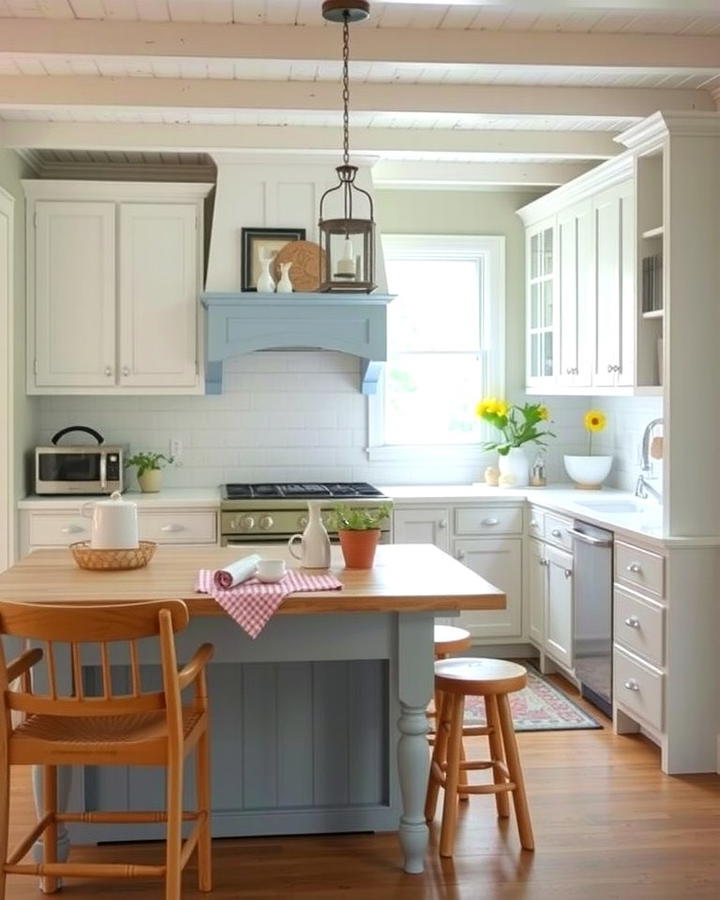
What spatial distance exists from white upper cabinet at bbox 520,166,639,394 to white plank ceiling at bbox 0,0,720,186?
30cm

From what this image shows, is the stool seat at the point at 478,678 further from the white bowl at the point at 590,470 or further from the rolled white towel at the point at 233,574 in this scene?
the white bowl at the point at 590,470

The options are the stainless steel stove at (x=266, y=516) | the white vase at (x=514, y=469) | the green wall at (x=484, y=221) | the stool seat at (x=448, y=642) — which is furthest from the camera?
the green wall at (x=484, y=221)

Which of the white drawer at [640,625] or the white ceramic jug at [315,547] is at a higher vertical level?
the white ceramic jug at [315,547]

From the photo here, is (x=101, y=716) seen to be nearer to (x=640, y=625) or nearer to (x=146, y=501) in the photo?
(x=640, y=625)

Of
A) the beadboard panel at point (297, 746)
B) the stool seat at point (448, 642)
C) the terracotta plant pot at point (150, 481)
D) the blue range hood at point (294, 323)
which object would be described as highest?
the blue range hood at point (294, 323)

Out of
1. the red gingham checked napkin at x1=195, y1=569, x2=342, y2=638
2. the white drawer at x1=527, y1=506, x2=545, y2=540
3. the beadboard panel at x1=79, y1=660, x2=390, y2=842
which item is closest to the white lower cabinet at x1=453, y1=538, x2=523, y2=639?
the white drawer at x1=527, y1=506, x2=545, y2=540

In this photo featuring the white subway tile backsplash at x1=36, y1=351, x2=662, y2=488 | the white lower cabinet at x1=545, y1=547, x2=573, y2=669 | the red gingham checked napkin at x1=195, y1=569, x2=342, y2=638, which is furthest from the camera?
the white subway tile backsplash at x1=36, y1=351, x2=662, y2=488

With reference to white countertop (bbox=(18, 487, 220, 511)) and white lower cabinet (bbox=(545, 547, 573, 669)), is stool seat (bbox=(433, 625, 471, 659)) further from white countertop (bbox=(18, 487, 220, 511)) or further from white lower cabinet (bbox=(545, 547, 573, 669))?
white countertop (bbox=(18, 487, 220, 511))

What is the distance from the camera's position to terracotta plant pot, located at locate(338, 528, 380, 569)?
371 centimetres

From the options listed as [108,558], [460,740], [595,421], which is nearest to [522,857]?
[460,740]

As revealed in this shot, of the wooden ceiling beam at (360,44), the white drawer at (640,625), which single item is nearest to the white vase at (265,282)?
the wooden ceiling beam at (360,44)

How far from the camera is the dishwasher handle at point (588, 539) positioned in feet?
16.2

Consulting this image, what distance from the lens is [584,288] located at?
5.67 meters

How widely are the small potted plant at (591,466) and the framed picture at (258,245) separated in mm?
1858
